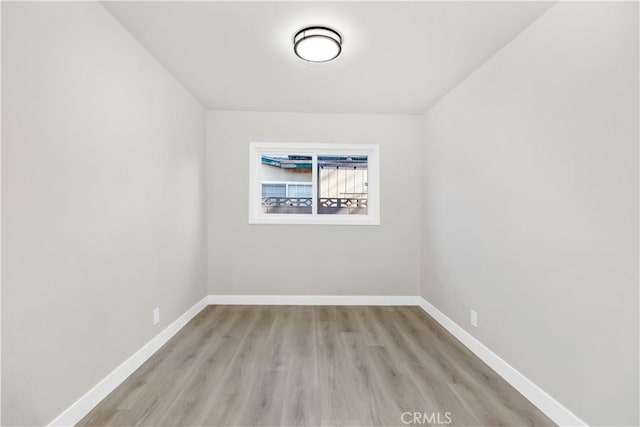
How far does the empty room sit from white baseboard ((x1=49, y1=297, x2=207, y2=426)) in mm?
16

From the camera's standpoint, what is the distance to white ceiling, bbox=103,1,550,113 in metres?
1.79

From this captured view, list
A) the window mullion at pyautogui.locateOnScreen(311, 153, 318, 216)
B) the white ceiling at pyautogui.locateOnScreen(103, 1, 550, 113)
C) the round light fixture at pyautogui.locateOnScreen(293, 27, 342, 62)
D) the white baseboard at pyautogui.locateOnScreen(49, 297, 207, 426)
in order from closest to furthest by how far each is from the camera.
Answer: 1. the white baseboard at pyautogui.locateOnScreen(49, 297, 207, 426)
2. the white ceiling at pyautogui.locateOnScreen(103, 1, 550, 113)
3. the round light fixture at pyautogui.locateOnScreen(293, 27, 342, 62)
4. the window mullion at pyautogui.locateOnScreen(311, 153, 318, 216)

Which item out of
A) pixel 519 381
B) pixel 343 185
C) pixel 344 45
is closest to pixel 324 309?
pixel 343 185

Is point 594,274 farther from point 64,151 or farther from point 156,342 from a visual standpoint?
point 156,342

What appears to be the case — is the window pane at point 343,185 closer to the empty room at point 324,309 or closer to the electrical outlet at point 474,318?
the empty room at point 324,309

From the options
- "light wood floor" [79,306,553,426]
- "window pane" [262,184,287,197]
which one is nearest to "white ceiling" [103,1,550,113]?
"window pane" [262,184,287,197]

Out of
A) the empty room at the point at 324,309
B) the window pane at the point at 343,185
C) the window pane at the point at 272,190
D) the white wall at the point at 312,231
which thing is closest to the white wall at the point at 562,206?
the empty room at the point at 324,309

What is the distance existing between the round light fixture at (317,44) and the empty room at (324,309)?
0.02m

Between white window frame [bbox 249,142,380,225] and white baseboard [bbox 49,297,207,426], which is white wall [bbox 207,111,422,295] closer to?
white window frame [bbox 249,142,380,225]

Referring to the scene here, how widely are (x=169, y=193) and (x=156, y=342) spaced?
1298mm

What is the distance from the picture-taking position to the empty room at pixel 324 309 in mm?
1351

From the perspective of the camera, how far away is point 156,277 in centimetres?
243

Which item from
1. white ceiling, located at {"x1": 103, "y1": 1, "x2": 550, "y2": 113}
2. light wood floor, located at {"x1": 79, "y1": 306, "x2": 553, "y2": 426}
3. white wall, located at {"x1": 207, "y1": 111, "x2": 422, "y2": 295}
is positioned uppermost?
white ceiling, located at {"x1": 103, "y1": 1, "x2": 550, "y2": 113}

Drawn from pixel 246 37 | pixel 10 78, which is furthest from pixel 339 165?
pixel 10 78
